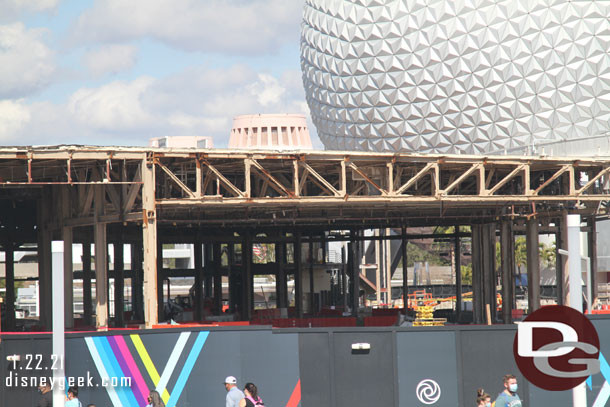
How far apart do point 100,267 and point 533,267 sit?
19.4 metres

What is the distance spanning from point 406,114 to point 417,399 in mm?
34919

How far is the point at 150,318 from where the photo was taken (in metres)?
27.9

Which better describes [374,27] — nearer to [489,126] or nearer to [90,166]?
[489,126]

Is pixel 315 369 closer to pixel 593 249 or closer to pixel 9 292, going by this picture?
pixel 593 249

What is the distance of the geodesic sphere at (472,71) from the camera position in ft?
157

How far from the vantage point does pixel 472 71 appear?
49.8m

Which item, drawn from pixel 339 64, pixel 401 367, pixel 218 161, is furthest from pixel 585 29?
pixel 401 367

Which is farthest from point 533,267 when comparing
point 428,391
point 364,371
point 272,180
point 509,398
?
point 509,398

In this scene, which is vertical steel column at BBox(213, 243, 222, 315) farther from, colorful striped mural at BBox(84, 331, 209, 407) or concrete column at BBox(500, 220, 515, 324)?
colorful striped mural at BBox(84, 331, 209, 407)

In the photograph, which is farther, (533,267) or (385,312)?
(385,312)

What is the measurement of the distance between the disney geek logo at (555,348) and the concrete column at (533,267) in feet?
69.1

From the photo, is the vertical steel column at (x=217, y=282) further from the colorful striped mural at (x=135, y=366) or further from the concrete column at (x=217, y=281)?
the colorful striped mural at (x=135, y=366)

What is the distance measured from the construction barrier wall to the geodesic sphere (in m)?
30.7

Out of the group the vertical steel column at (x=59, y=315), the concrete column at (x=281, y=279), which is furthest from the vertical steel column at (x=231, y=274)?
the vertical steel column at (x=59, y=315)
